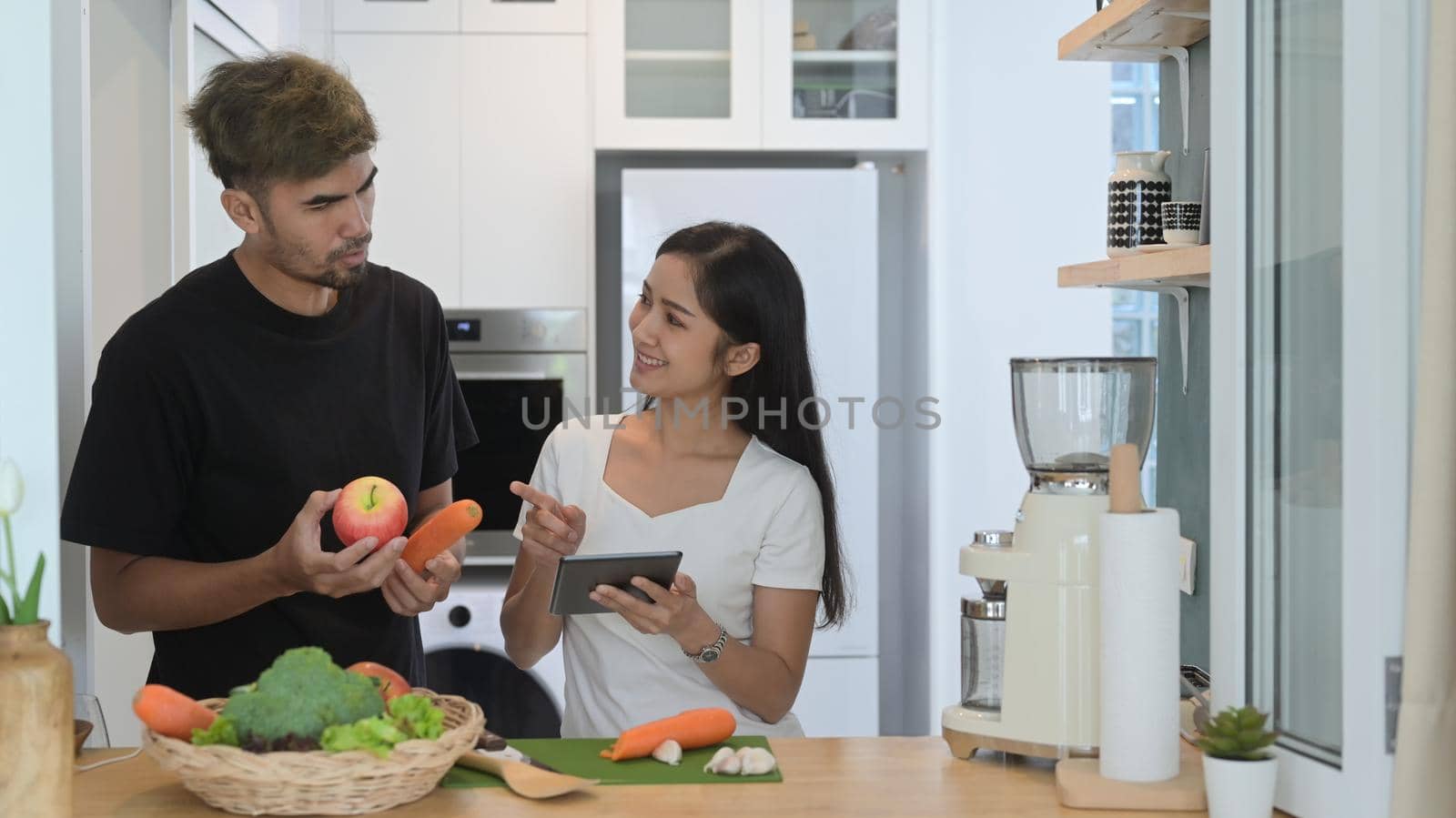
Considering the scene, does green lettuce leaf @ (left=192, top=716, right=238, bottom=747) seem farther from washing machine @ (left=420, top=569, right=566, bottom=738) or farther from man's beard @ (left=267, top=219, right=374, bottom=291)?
washing machine @ (left=420, top=569, right=566, bottom=738)

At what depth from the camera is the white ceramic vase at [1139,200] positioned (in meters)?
1.93

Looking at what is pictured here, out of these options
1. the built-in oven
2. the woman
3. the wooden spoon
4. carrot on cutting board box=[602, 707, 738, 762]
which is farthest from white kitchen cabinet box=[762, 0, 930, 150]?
the wooden spoon

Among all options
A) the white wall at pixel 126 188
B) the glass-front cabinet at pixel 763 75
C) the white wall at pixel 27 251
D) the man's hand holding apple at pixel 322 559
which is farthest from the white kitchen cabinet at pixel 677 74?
the white wall at pixel 27 251

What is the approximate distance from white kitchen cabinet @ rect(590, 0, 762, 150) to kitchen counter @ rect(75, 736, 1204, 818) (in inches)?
91.7

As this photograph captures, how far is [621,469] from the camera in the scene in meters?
2.03

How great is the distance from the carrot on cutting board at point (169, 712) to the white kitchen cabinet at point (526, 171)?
7.65ft

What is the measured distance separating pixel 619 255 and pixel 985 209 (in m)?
0.99

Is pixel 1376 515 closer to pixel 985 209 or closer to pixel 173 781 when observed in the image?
pixel 173 781

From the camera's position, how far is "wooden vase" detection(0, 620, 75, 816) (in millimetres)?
1106

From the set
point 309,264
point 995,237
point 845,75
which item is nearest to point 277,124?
point 309,264

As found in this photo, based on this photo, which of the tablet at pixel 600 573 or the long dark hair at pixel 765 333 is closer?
the tablet at pixel 600 573

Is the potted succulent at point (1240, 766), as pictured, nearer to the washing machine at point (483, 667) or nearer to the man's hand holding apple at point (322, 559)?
the man's hand holding apple at point (322, 559)

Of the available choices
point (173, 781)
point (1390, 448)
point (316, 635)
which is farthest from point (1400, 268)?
point (316, 635)

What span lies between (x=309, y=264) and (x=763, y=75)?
1968mm
